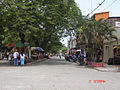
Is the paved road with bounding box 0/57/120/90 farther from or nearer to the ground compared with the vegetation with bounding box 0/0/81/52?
nearer to the ground

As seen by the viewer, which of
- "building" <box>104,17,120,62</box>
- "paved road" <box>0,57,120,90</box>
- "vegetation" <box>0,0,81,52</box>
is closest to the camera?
"paved road" <box>0,57,120,90</box>

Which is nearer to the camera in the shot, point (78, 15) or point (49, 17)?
point (49, 17)

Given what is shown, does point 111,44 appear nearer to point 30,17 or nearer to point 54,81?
point 30,17

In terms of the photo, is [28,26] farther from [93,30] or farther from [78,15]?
[78,15]

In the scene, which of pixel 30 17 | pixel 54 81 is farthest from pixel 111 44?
pixel 54 81

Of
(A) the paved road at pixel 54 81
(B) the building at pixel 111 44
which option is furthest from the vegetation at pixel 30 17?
(A) the paved road at pixel 54 81

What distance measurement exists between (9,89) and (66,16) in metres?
20.9

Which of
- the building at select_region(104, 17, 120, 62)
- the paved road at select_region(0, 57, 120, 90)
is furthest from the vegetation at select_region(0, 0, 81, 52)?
the paved road at select_region(0, 57, 120, 90)

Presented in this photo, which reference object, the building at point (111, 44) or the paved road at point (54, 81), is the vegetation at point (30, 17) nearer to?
the building at point (111, 44)

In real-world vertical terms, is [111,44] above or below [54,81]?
above

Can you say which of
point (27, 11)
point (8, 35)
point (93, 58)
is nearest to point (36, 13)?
point (27, 11)

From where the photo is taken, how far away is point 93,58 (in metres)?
24.9

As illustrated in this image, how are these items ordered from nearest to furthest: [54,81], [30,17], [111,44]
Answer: [54,81] → [30,17] → [111,44]

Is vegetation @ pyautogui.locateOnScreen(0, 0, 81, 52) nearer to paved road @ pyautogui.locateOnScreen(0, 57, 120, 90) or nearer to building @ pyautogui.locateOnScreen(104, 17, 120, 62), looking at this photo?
building @ pyautogui.locateOnScreen(104, 17, 120, 62)
